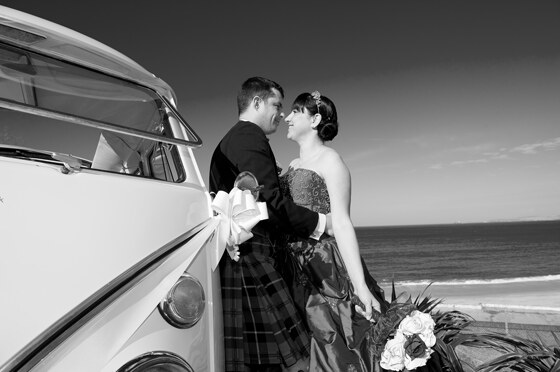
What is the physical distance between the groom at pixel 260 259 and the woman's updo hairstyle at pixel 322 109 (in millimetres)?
471

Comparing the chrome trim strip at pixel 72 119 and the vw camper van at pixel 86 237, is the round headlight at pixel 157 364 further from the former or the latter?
the chrome trim strip at pixel 72 119

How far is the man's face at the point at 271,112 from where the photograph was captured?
9.87 feet

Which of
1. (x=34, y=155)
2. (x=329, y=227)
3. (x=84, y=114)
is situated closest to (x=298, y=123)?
(x=329, y=227)

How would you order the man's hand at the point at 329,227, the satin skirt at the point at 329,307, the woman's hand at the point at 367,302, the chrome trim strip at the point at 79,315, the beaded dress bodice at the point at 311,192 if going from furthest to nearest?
the beaded dress bodice at the point at 311,192
the man's hand at the point at 329,227
the woman's hand at the point at 367,302
the satin skirt at the point at 329,307
the chrome trim strip at the point at 79,315

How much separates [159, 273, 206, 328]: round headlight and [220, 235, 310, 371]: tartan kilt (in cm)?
Result: 39

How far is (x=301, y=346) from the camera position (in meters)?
2.40

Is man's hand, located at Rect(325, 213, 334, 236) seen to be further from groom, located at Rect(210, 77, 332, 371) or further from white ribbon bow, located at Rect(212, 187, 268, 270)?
white ribbon bow, located at Rect(212, 187, 268, 270)

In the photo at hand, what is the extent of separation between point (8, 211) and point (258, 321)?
4.03ft

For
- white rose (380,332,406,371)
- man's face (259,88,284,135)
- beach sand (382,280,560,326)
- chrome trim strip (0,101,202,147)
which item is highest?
man's face (259,88,284,135)

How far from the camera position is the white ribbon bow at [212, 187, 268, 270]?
2012mm

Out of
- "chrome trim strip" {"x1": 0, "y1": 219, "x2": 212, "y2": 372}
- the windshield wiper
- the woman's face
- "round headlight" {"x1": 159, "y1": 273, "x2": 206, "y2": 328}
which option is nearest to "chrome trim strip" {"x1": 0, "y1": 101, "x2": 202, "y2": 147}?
the windshield wiper

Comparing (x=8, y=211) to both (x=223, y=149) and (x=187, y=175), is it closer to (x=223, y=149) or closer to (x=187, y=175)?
(x=187, y=175)

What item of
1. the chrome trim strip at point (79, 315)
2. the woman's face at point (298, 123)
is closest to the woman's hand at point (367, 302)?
the woman's face at point (298, 123)

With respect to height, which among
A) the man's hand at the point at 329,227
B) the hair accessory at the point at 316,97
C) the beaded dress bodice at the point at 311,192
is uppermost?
the hair accessory at the point at 316,97
